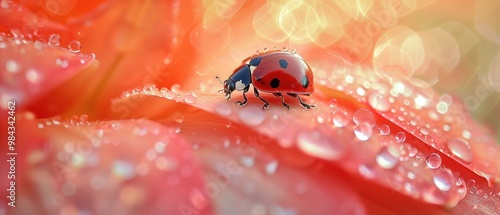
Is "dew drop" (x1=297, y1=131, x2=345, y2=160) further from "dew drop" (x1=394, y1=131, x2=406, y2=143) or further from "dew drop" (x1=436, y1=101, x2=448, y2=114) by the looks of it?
"dew drop" (x1=436, y1=101, x2=448, y2=114)

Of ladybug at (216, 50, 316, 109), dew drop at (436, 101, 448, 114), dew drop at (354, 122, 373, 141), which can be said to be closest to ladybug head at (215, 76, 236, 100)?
ladybug at (216, 50, 316, 109)

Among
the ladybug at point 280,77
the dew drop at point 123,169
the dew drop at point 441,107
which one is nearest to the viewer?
the dew drop at point 123,169

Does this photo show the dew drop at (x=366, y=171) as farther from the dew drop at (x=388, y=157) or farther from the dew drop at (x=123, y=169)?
the dew drop at (x=123, y=169)

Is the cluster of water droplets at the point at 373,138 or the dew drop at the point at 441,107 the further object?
the dew drop at the point at 441,107

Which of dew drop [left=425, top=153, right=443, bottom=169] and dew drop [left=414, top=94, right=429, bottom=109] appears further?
dew drop [left=414, top=94, right=429, bottom=109]

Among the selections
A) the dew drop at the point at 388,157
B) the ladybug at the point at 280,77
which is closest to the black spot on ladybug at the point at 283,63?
the ladybug at the point at 280,77
